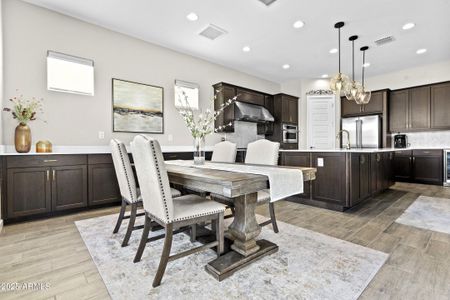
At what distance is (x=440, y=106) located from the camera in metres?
5.07

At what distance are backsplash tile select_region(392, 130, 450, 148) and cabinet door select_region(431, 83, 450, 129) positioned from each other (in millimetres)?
349

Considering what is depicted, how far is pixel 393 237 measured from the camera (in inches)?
85.3

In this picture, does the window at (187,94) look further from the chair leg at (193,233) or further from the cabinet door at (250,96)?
the chair leg at (193,233)

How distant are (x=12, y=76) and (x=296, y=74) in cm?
576

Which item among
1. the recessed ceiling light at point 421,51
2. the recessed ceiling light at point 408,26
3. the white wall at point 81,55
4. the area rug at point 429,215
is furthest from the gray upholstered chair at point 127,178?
the recessed ceiling light at point 421,51

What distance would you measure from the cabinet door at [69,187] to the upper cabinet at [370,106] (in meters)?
6.66

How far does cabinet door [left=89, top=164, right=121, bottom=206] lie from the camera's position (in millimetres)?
3084

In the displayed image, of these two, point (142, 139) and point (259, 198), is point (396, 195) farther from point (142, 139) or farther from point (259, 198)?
point (142, 139)

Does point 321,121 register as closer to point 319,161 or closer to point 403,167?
point 403,167

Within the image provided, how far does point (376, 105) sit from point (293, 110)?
2176 millimetres

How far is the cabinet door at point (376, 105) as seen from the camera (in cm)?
577

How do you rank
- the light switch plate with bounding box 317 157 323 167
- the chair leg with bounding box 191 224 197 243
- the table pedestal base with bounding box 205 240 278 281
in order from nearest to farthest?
the table pedestal base with bounding box 205 240 278 281 → the chair leg with bounding box 191 224 197 243 → the light switch plate with bounding box 317 157 323 167

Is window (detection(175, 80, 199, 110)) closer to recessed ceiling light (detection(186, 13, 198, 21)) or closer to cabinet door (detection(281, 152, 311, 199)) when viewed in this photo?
recessed ceiling light (detection(186, 13, 198, 21))

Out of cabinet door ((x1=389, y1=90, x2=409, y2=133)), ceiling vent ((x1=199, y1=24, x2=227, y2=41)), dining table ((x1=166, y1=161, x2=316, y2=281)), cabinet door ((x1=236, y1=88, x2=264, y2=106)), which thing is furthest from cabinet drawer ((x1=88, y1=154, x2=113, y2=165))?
cabinet door ((x1=389, y1=90, x2=409, y2=133))
